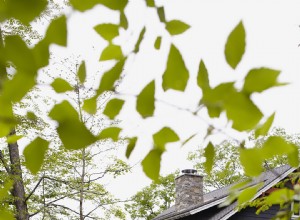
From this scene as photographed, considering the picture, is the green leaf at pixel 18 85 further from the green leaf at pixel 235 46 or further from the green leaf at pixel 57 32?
the green leaf at pixel 235 46

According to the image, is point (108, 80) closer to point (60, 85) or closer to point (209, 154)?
point (60, 85)

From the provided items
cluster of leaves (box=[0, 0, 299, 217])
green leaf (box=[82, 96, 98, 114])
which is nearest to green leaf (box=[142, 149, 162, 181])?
cluster of leaves (box=[0, 0, 299, 217])

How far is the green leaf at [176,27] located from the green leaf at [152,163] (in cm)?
18

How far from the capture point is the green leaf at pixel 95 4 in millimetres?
564

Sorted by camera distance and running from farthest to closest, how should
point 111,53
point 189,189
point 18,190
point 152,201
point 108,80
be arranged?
point 152,201, point 189,189, point 18,190, point 111,53, point 108,80

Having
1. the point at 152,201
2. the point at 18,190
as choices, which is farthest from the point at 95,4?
the point at 152,201

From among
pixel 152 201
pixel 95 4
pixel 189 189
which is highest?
pixel 152 201

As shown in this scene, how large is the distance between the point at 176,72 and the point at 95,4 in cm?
15

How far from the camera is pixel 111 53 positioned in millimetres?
690

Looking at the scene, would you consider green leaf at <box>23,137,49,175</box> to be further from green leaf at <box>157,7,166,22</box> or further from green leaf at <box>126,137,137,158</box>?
green leaf at <box>157,7,166,22</box>

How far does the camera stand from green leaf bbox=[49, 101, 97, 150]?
523mm

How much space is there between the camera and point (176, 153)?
0.66 metres

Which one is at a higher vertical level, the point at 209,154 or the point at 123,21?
the point at 123,21

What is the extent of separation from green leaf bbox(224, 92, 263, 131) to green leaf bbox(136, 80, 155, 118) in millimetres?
99
